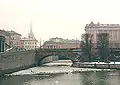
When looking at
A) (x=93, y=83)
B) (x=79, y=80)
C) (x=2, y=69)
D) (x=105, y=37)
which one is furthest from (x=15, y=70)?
(x=105, y=37)

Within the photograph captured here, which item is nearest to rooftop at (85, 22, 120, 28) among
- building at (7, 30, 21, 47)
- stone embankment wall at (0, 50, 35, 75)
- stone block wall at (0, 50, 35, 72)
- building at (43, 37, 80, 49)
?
building at (43, 37, 80, 49)

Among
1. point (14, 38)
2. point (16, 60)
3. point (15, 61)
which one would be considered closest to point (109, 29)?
point (14, 38)

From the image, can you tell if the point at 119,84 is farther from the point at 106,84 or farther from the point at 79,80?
the point at 79,80

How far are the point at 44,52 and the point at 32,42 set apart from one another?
6432 centimetres

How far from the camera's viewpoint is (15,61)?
205 ft

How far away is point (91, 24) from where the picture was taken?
146375 mm

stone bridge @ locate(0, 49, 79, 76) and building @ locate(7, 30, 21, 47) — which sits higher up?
building @ locate(7, 30, 21, 47)

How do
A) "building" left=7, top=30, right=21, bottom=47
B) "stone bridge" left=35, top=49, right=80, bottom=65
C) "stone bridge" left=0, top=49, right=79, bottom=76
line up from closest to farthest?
"stone bridge" left=0, top=49, right=79, bottom=76, "stone bridge" left=35, top=49, right=80, bottom=65, "building" left=7, top=30, right=21, bottom=47

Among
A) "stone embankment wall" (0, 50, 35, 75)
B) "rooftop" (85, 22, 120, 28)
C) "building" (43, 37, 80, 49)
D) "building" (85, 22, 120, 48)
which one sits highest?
"rooftop" (85, 22, 120, 28)

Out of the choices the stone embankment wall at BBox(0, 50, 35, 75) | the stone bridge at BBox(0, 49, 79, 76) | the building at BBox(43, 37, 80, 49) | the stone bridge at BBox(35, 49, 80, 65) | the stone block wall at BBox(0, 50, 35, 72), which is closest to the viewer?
the stone embankment wall at BBox(0, 50, 35, 75)

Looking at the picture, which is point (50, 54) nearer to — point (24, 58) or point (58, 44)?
point (24, 58)

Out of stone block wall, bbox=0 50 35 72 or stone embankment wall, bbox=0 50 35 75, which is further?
stone block wall, bbox=0 50 35 72

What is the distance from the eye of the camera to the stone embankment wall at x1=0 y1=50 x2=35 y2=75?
55456 millimetres

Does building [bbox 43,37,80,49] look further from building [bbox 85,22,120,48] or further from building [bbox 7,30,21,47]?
building [bbox 7,30,21,47]
